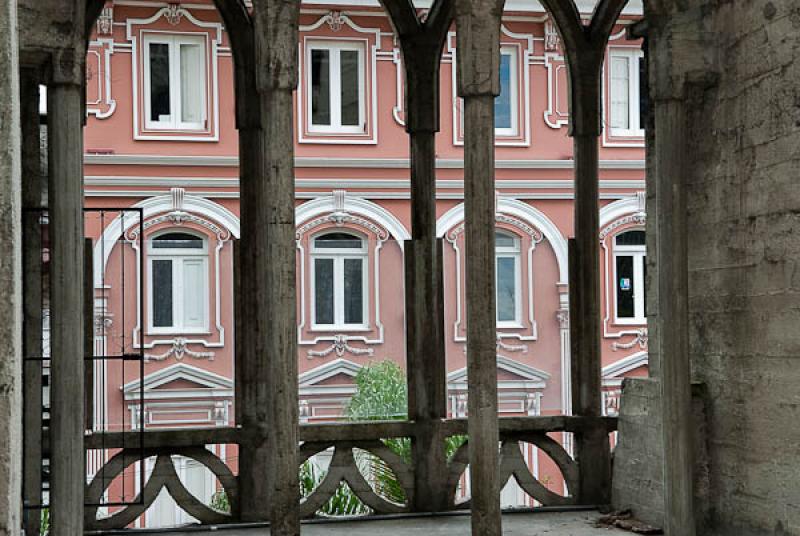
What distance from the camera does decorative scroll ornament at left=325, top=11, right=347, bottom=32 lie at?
98.5 feet

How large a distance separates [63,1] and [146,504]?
4.88 m

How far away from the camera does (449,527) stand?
12508mm

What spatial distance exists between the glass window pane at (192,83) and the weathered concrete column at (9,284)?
26.8 meters

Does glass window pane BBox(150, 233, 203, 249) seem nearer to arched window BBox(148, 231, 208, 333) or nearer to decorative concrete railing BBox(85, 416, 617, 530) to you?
arched window BBox(148, 231, 208, 333)

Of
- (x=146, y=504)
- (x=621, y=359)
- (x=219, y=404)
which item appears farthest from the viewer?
(x=621, y=359)

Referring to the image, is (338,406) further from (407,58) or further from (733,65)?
(733,65)

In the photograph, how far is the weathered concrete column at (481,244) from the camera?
10422mm

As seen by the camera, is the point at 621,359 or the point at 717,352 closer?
the point at 717,352

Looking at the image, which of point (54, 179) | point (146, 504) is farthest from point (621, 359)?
point (54, 179)

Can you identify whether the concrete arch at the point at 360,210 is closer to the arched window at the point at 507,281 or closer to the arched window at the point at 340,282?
the arched window at the point at 340,282

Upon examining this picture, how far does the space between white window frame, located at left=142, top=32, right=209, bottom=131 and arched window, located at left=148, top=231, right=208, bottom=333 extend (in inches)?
95.2

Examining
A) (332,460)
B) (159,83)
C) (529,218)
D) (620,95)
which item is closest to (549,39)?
(620,95)

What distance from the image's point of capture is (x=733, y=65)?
10914 mm

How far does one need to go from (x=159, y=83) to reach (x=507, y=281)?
30.4ft
